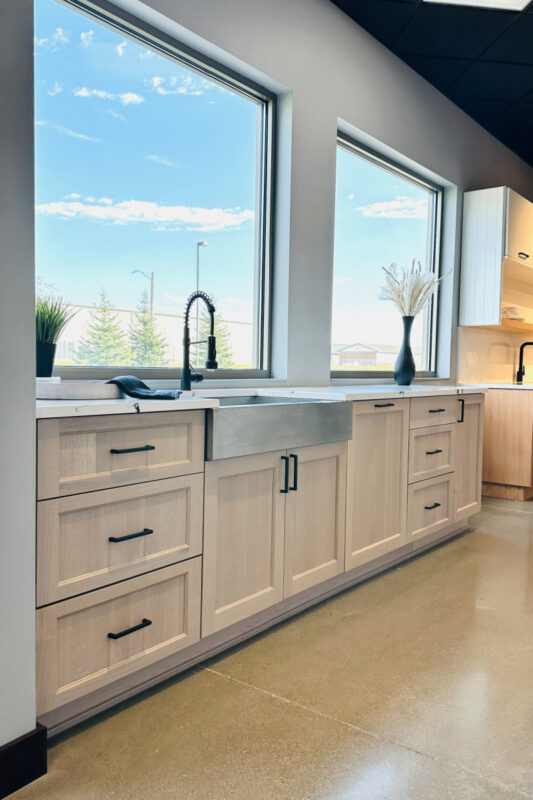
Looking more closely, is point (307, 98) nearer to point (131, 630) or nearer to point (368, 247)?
point (368, 247)

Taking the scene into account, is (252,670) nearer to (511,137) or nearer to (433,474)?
(433,474)

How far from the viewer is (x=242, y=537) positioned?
6.75 feet

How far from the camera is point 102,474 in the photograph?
63.9 inches

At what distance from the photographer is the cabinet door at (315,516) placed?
7.45 feet

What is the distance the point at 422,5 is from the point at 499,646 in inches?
122

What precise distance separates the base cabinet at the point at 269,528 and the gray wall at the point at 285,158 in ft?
2.06

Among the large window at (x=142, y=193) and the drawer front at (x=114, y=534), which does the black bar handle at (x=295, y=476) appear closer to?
the drawer front at (x=114, y=534)

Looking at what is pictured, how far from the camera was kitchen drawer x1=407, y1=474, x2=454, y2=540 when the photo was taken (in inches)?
121

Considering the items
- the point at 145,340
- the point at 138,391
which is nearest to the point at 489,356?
the point at 145,340

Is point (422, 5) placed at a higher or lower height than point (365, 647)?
higher

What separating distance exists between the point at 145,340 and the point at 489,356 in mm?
3615

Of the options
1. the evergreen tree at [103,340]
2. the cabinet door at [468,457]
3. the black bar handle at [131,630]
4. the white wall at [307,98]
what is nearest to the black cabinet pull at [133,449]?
the black bar handle at [131,630]

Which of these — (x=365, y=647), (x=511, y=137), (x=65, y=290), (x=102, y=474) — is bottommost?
(x=365, y=647)

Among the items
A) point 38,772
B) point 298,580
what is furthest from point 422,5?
point 38,772
